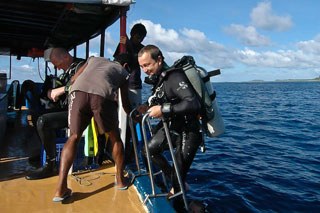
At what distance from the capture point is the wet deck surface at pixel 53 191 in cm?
289

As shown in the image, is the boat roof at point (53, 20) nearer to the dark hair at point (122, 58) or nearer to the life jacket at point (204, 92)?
the dark hair at point (122, 58)

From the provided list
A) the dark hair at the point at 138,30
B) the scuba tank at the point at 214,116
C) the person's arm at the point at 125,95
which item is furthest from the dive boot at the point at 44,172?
the dark hair at the point at 138,30

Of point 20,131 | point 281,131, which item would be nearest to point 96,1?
point 20,131

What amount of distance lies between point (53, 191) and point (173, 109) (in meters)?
1.97

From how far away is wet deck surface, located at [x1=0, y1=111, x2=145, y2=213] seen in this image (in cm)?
289

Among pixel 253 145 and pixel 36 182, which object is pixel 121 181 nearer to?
pixel 36 182

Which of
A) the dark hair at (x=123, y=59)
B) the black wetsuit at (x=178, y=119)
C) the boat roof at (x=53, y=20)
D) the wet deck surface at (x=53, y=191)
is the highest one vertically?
the boat roof at (x=53, y=20)

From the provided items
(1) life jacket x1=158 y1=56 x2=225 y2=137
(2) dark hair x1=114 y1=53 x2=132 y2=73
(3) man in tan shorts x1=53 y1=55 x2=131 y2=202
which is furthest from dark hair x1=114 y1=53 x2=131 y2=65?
(1) life jacket x1=158 y1=56 x2=225 y2=137

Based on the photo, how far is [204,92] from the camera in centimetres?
289

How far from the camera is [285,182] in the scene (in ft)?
19.4

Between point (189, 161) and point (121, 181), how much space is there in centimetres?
103

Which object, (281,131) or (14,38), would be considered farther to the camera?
(281,131)

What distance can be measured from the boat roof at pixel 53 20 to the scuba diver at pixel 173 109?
76.5 inches

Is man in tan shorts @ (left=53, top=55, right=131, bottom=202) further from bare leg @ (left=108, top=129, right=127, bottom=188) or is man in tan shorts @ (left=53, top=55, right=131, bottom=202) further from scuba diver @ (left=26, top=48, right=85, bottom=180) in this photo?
scuba diver @ (left=26, top=48, right=85, bottom=180)
